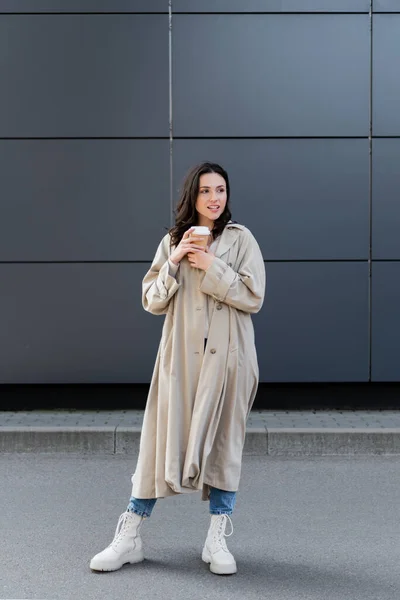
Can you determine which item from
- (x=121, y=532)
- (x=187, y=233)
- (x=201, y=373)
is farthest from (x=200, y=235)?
(x=121, y=532)

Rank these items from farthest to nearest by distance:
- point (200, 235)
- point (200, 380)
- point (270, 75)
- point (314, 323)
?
point (314, 323)
point (270, 75)
point (200, 380)
point (200, 235)

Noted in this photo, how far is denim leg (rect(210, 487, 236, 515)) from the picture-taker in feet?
15.7

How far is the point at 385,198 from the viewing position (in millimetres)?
9742

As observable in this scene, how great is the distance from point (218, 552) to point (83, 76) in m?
6.09

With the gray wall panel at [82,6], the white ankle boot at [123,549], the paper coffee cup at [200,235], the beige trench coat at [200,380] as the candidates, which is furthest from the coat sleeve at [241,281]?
the gray wall panel at [82,6]

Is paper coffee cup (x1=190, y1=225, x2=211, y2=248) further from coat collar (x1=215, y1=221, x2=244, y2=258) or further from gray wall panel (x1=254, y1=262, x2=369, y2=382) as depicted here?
gray wall panel (x1=254, y1=262, x2=369, y2=382)

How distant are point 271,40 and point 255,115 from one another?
74cm

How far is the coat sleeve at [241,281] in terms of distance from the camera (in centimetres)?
465

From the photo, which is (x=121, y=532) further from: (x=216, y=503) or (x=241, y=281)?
(x=241, y=281)

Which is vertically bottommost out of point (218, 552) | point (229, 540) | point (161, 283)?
point (229, 540)

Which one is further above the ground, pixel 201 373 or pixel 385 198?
pixel 385 198

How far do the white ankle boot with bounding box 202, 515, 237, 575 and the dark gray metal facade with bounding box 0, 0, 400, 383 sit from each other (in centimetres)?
493

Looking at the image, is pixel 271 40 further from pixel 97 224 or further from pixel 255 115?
pixel 97 224

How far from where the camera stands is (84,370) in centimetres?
977
